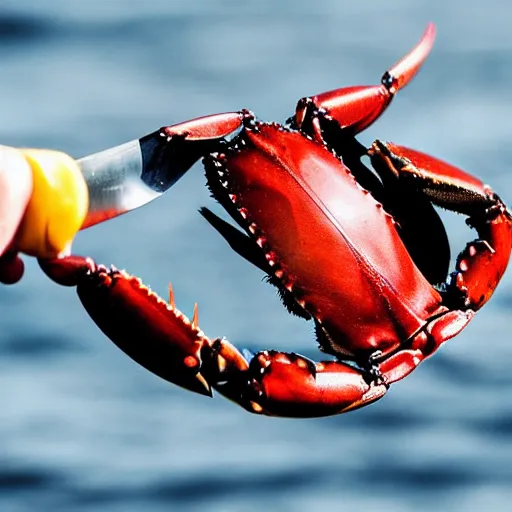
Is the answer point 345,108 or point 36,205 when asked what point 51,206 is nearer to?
point 36,205

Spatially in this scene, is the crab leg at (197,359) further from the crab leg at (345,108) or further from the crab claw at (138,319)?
the crab leg at (345,108)

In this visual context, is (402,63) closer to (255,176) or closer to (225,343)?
(255,176)

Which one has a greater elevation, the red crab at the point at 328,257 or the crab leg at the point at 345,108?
the crab leg at the point at 345,108

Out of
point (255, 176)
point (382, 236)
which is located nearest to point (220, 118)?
point (255, 176)

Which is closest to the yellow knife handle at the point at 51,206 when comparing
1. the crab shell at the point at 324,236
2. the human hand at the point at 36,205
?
the human hand at the point at 36,205

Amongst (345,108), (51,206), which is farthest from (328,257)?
(51,206)

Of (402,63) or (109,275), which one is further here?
(402,63)

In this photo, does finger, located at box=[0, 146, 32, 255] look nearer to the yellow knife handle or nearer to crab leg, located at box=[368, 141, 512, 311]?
the yellow knife handle
